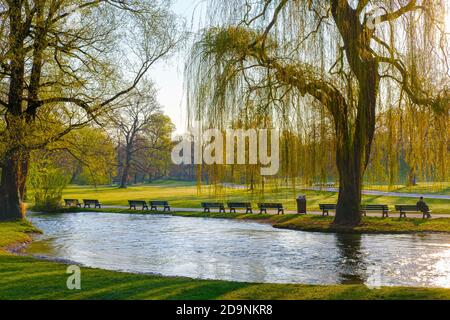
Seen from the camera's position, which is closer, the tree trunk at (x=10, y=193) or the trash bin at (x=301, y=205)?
the tree trunk at (x=10, y=193)

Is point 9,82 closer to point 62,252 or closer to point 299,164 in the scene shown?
point 62,252

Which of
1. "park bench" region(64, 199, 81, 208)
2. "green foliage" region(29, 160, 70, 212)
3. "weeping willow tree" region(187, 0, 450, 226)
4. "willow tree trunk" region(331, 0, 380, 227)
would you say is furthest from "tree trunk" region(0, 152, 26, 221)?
"willow tree trunk" region(331, 0, 380, 227)

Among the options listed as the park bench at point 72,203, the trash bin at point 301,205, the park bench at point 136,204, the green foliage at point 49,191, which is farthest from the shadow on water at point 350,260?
the park bench at point 72,203

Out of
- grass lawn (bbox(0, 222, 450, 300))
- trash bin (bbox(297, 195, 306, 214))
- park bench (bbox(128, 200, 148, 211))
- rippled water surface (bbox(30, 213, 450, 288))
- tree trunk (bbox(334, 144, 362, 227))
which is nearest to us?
grass lawn (bbox(0, 222, 450, 300))

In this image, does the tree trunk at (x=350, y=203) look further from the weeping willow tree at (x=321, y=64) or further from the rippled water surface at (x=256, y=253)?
the weeping willow tree at (x=321, y=64)

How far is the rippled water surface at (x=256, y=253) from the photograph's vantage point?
12328 millimetres

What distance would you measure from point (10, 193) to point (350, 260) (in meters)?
16.4

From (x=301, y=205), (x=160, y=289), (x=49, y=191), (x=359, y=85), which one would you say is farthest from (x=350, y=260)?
(x=49, y=191)

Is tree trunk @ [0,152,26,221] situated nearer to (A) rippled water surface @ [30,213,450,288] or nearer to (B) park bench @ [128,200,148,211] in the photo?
(A) rippled water surface @ [30,213,450,288]

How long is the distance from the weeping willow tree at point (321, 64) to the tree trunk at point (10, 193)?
1441 centimetres

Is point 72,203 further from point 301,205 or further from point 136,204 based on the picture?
point 301,205

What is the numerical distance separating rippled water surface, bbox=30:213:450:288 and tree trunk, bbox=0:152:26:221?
2.05m

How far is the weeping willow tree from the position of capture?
425 inches
